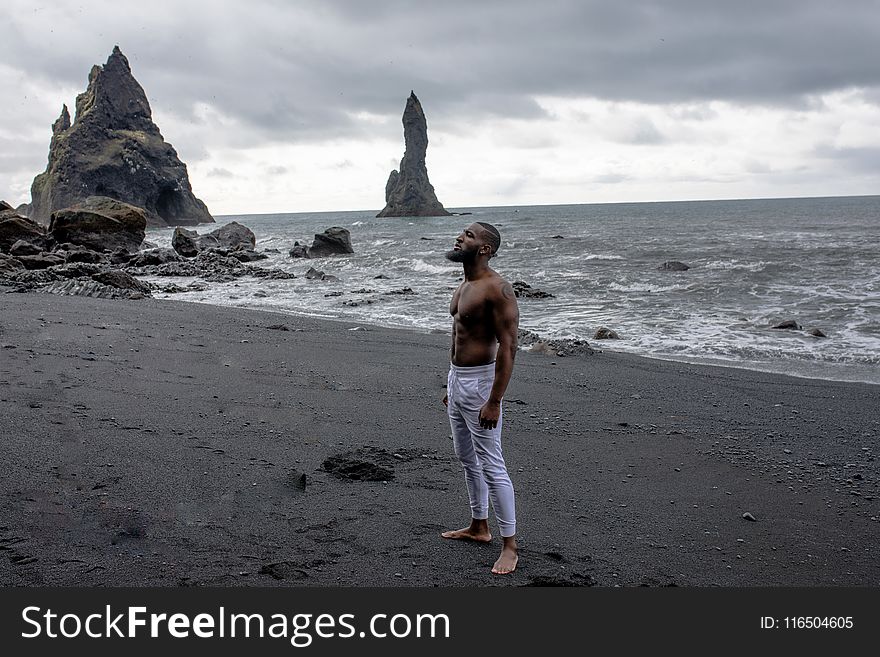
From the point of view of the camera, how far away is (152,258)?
25719 millimetres

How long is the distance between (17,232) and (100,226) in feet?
10.2

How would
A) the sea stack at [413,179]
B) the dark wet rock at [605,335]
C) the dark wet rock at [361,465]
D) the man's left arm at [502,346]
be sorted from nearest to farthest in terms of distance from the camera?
the man's left arm at [502,346], the dark wet rock at [361,465], the dark wet rock at [605,335], the sea stack at [413,179]

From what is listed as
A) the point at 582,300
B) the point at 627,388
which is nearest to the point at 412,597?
the point at 627,388

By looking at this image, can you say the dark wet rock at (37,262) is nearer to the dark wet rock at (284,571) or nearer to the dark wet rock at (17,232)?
the dark wet rock at (17,232)

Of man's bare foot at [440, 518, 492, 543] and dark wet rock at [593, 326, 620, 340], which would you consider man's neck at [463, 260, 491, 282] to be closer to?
man's bare foot at [440, 518, 492, 543]

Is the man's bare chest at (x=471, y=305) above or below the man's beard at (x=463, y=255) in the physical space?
below

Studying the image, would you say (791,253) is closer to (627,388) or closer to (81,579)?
(627,388)

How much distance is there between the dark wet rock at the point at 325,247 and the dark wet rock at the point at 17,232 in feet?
35.5

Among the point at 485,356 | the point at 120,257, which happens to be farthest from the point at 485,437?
the point at 120,257

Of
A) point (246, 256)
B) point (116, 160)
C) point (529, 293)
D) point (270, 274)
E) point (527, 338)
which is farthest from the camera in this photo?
point (116, 160)

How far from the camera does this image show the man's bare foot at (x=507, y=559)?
11.1 feet

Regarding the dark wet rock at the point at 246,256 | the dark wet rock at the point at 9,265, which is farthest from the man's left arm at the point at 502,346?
the dark wet rock at the point at 246,256

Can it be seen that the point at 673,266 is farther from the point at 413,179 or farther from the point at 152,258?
the point at 413,179

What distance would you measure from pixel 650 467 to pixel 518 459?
0.97 m
